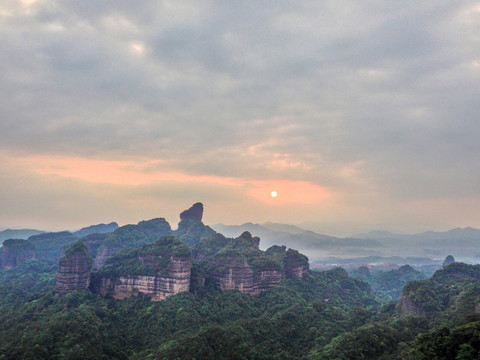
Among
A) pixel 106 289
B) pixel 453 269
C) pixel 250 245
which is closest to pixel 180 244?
pixel 106 289

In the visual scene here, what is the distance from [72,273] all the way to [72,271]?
23.5 inches

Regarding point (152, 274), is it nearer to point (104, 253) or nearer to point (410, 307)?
point (104, 253)

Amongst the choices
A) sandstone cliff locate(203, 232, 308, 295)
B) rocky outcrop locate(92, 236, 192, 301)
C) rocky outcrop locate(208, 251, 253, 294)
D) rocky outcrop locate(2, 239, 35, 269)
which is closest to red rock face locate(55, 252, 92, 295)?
rocky outcrop locate(92, 236, 192, 301)

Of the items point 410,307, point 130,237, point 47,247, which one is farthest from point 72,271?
point 47,247

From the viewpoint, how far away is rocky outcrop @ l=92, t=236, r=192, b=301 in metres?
88.1

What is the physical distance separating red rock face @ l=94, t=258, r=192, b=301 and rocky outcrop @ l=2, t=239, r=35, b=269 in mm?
105598

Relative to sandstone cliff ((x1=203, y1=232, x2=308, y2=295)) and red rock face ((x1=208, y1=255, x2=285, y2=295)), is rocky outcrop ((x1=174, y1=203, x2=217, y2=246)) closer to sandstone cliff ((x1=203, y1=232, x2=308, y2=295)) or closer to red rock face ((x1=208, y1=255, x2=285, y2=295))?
sandstone cliff ((x1=203, y1=232, x2=308, y2=295))

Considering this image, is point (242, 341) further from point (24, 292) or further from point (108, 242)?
point (108, 242)

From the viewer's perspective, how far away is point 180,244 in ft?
313

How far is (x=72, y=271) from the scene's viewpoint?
292 ft

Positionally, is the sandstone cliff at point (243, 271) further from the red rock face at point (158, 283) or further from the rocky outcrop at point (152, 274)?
the rocky outcrop at point (152, 274)

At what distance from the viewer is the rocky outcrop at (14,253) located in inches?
6250

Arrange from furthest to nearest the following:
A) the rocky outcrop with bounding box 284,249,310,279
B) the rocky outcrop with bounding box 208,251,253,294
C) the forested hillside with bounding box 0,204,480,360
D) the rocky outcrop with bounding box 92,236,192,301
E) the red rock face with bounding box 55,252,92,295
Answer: the rocky outcrop with bounding box 284,249,310,279
the rocky outcrop with bounding box 208,251,253,294
the rocky outcrop with bounding box 92,236,192,301
the red rock face with bounding box 55,252,92,295
the forested hillside with bounding box 0,204,480,360

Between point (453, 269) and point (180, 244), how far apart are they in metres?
98.6
